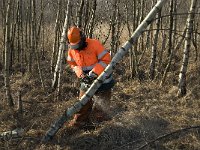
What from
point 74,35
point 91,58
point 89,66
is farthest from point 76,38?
point 89,66

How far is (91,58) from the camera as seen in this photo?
5.65 metres

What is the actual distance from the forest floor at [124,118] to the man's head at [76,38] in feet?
4.23

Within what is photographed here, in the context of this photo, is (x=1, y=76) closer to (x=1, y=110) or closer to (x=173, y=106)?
(x=1, y=110)

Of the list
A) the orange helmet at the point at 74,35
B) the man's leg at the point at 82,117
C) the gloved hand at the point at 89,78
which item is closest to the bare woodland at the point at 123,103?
the man's leg at the point at 82,117

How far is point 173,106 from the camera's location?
6.65m

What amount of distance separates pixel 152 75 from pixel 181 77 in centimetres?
157

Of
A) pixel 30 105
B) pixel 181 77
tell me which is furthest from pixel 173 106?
pixel 30 105

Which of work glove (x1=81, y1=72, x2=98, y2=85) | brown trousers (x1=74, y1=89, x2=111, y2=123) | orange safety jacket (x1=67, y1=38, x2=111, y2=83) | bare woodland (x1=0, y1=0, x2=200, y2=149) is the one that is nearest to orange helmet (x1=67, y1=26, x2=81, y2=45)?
orange safety jacket (x1=67, y1=38, x2=111, y2=83)

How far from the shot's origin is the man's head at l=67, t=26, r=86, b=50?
539 centimetres

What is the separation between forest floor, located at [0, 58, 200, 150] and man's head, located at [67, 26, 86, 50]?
1.29m

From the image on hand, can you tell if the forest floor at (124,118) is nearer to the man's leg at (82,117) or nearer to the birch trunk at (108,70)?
the man's leg at (82,117)

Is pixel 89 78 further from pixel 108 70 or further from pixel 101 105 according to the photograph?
pixel 108 70

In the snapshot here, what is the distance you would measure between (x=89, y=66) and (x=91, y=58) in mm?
165

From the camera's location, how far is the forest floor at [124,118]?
5234mm
